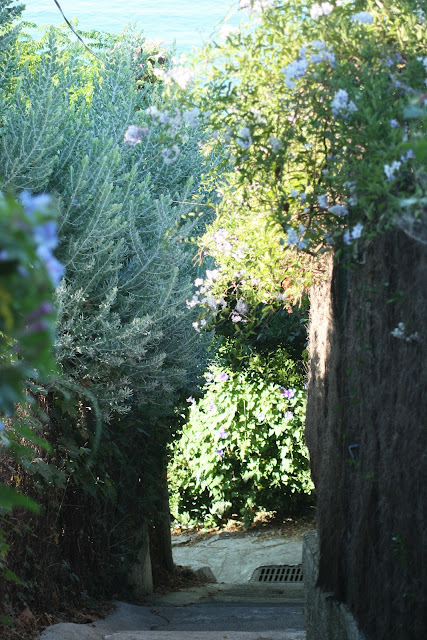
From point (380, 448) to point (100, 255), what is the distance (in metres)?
3.15

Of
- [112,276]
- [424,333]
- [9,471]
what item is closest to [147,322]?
[112,276]

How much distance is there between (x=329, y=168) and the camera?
2.61m

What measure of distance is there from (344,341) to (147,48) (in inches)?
281

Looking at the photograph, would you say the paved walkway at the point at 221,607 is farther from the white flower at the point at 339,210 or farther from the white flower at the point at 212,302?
the white flower at the point at 339,210

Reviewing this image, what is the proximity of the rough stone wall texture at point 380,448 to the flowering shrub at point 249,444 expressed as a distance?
5977 millimetres

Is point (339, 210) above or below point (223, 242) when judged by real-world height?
below

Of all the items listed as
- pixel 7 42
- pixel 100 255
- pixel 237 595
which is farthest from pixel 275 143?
pixel 237 595

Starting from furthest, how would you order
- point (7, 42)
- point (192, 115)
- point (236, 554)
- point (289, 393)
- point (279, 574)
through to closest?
point (289, 393) < point (236, 554) < point (279, 574) < point (7, 42) < point (192, 115)

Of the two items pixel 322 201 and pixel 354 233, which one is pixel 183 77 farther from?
pixel 354 233

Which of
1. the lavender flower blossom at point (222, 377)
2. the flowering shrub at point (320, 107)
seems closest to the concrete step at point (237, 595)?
the lavender flower blossom at point (222, 377)

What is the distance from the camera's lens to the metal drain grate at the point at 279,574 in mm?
7934

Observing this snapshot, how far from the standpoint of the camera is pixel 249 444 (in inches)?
361

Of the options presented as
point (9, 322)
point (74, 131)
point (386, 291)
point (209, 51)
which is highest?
point (74, 131)

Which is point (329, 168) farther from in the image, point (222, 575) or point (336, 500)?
point (222, 575)
